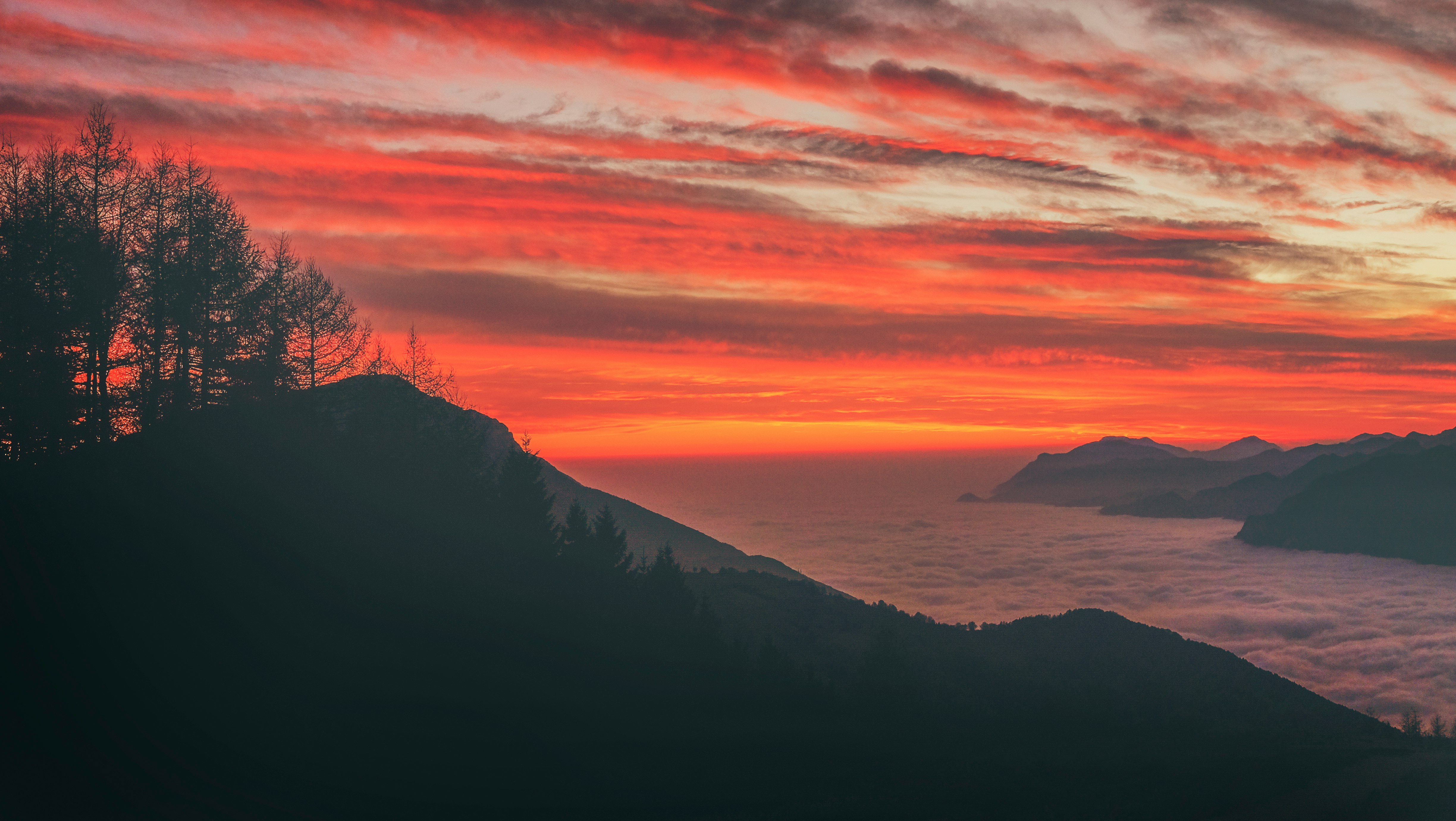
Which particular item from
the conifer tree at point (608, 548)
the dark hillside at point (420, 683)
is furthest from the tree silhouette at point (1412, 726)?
the conifer tree at point (608, 548)

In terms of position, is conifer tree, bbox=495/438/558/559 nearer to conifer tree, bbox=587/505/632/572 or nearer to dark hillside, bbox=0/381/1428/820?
dark hillside, bbox=0/381/1428/820

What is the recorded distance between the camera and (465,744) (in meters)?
30.2

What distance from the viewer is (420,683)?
32219mm

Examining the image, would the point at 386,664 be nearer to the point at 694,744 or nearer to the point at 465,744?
the point at 465,744

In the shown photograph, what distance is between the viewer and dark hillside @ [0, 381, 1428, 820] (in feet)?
73.5

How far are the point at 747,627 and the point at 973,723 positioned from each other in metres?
22.5

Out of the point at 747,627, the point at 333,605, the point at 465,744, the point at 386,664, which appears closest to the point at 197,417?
the point at 333,605

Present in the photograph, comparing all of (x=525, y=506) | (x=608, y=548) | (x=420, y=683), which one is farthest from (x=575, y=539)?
(x=420, y=683)

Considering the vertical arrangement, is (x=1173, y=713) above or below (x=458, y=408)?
below

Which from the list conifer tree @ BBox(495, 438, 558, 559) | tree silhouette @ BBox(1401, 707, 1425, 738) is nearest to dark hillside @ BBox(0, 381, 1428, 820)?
conifer tree @ BBox(495, 438, 558, 559)

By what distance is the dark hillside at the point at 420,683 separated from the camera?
22406mm

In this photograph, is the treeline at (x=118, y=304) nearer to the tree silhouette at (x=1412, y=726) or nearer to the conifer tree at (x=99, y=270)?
the conifer tree at (x=99, y=270)

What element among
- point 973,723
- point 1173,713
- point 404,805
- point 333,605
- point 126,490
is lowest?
point 1173,713

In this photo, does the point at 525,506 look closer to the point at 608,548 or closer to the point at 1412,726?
the point at 608,548
